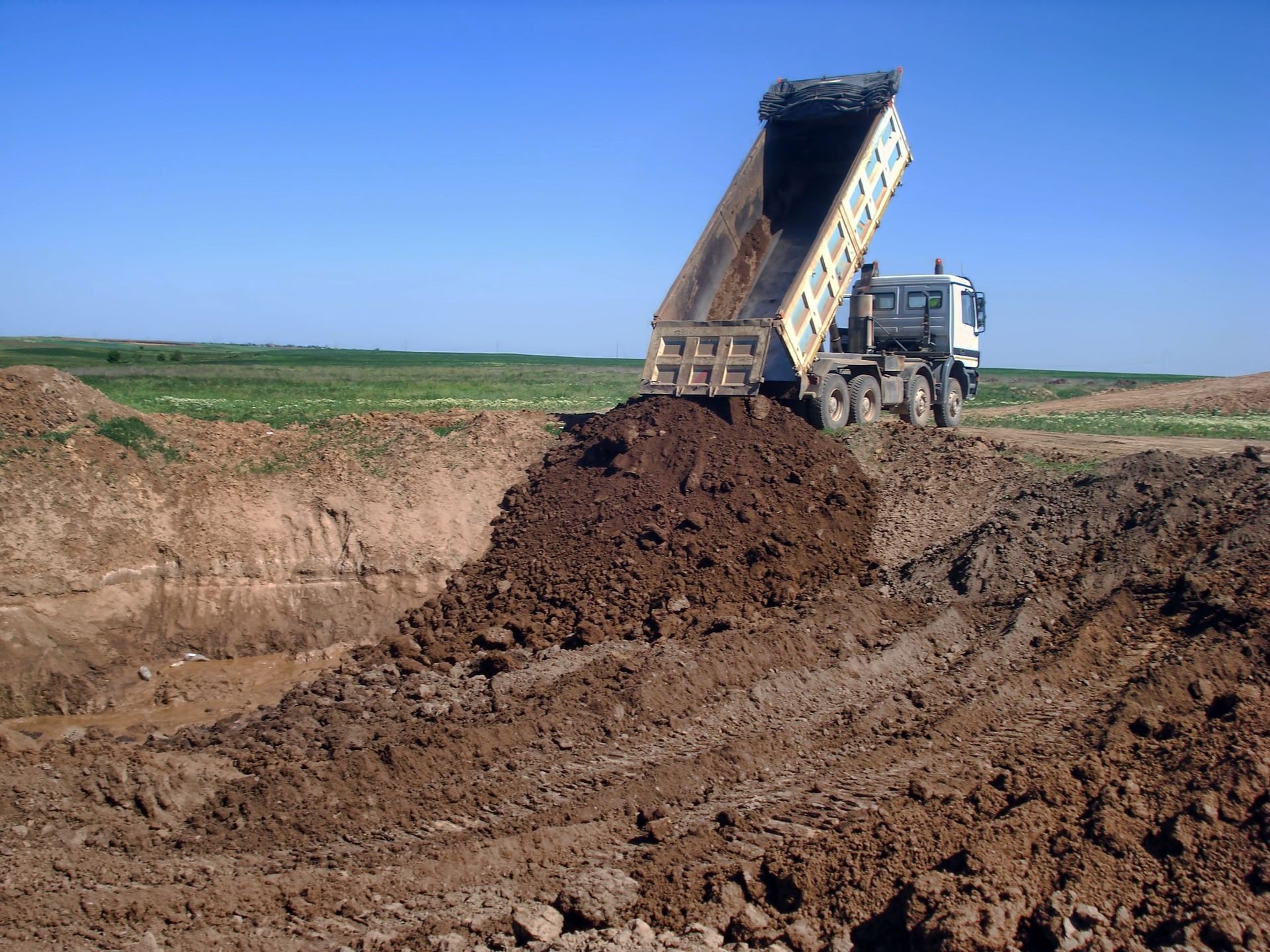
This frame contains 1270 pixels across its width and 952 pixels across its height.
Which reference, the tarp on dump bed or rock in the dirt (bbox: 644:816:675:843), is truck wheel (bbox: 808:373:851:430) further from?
rock in the dirt (bbox: 644:816:675:843)

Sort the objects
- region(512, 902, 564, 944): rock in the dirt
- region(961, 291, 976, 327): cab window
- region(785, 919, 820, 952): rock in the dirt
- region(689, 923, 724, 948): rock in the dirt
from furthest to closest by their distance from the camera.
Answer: region(961, 291, 976, 327): cab window < region(512, 902, 564, 944): rock in the dirt < region(689, 923, 724, 948): rock in the dirt < region(785, 919, 820, 952): rock in the dirt

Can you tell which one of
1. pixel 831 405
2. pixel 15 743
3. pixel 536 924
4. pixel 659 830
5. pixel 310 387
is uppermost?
pixel 831 405

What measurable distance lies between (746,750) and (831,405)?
8.72m

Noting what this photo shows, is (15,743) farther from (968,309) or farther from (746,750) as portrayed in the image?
(968,309)

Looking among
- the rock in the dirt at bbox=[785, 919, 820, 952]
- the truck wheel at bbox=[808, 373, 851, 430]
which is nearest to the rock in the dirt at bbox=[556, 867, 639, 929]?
the rock in the dirt at bbox=[785, 919, 820, 952]

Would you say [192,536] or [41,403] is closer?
[192,536]

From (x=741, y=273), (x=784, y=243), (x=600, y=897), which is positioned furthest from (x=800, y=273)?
(x=600, y=897)

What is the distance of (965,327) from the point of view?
1886cm

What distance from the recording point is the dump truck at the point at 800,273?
14.0 m

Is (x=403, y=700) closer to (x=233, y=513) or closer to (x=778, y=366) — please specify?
(x=233, y=513)

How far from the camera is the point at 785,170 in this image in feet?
53.1

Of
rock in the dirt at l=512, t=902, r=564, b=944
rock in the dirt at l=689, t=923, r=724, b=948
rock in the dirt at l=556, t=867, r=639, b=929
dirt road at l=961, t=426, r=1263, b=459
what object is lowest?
rock in the dirt at l=512, t=902, r=564, b=944

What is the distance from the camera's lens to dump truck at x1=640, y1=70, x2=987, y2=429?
551 inches

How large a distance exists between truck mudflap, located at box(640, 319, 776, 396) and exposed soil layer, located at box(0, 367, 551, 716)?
281 centimetres
